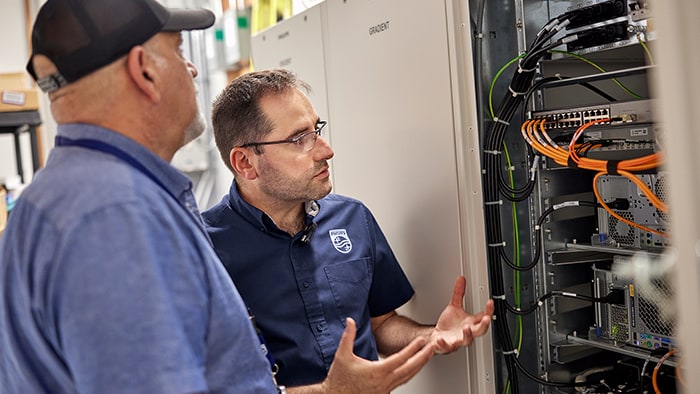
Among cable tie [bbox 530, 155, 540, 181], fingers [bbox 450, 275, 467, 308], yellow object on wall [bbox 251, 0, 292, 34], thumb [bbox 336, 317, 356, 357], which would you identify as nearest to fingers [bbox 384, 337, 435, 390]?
thumb [bbox 336, 317, 356, 357]

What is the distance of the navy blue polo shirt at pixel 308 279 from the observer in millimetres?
1491

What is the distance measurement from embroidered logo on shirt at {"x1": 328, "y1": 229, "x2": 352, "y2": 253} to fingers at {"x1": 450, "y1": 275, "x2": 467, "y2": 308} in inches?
11.5

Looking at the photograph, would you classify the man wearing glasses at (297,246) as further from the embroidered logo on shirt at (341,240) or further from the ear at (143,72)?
the ear at (143,72)

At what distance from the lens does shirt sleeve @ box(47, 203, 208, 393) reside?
30.1 inches

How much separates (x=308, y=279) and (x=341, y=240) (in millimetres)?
149

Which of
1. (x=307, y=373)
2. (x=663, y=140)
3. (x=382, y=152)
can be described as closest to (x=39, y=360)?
(x=307, y=373)

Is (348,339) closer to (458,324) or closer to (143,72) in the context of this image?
(458,324)

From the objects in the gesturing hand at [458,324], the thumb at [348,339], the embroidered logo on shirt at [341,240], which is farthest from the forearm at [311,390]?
the embroidered logo on shirt at [341,240]

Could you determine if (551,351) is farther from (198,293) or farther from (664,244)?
(198,293)

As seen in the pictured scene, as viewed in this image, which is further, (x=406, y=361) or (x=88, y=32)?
(x=406, y=361)

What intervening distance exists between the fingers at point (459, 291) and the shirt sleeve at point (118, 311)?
79 cm

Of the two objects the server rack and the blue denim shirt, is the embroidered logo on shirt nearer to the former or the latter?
the server rack

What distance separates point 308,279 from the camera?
5.02 ft

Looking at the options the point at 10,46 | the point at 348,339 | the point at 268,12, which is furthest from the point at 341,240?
the point at 10,46
